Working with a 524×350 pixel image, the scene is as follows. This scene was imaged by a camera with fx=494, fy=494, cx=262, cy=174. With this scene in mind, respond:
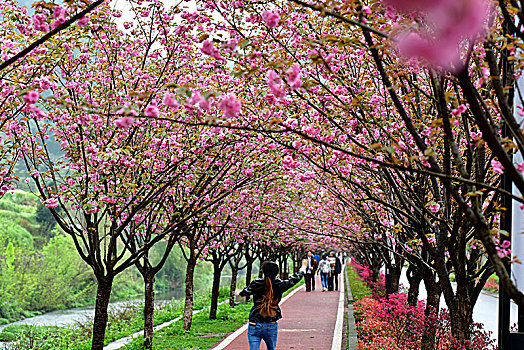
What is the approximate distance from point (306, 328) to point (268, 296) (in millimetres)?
6661

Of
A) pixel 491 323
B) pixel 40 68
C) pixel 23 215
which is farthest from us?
pixel 23 215

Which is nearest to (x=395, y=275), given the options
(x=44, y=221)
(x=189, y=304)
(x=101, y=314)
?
(x=189, y=304)

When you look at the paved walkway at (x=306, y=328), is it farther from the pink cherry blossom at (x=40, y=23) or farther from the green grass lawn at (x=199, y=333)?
the pink cherry blossom at (x=40, y=23)

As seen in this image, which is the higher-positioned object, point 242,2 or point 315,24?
point 315,24

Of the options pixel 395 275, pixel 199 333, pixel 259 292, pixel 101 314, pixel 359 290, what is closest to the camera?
pixel 259 292

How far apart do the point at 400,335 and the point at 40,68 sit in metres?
6.64

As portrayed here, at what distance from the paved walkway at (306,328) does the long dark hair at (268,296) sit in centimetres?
368

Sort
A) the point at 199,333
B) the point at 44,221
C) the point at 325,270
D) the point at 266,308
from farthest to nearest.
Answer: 1. the point at 44,221
2. the point at 325,270
3. the point at 199,333
4. the point at 266,308

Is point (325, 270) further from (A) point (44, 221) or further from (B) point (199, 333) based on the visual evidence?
(A) point (44, 221)

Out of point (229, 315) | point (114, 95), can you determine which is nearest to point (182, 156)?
point (114, 95)

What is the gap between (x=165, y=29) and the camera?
22.9 feet

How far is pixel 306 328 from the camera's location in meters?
12.9

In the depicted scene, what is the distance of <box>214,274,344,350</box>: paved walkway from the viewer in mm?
10462

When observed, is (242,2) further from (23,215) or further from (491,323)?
(23,215)
